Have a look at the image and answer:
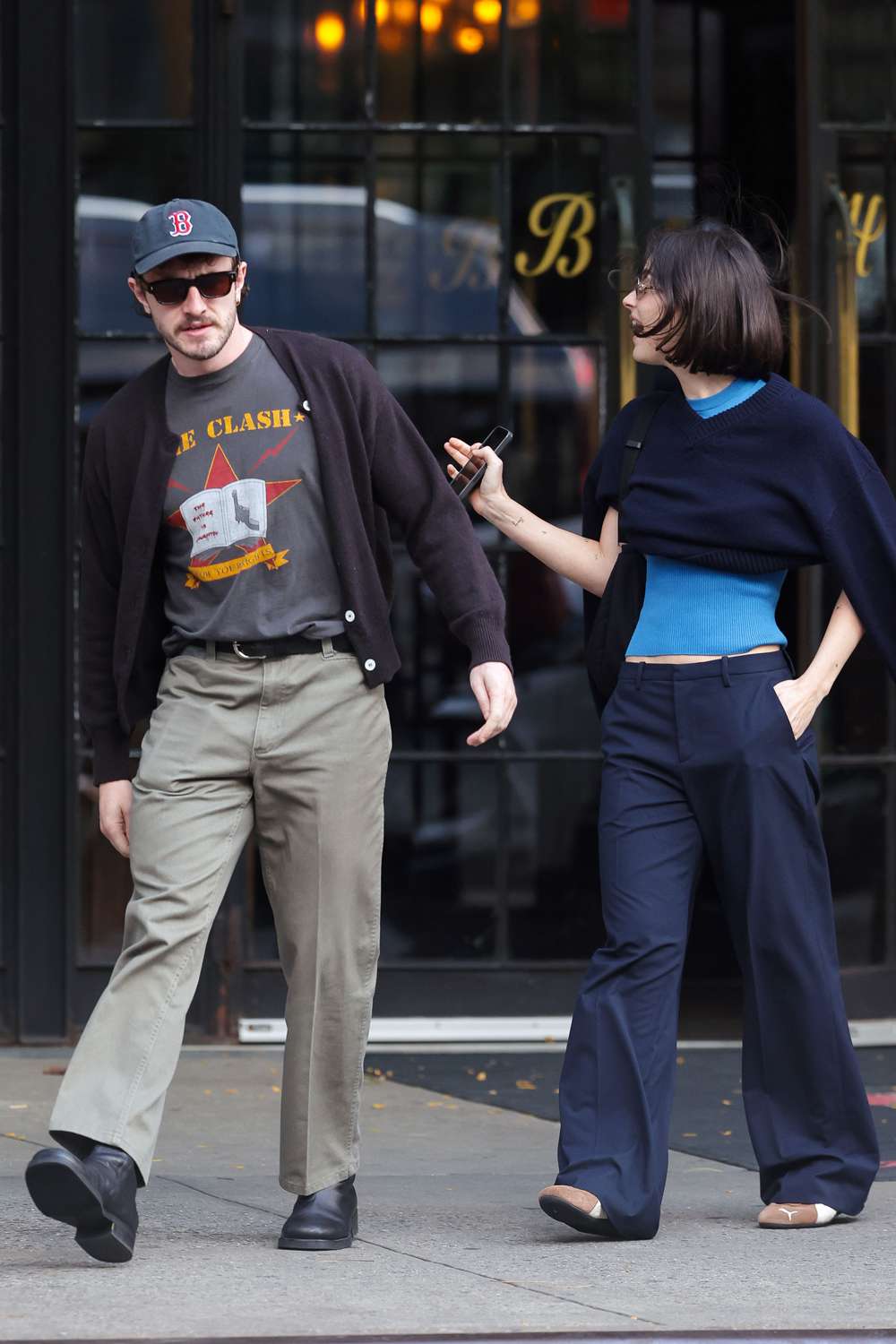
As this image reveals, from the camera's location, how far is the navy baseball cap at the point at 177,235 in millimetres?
4340

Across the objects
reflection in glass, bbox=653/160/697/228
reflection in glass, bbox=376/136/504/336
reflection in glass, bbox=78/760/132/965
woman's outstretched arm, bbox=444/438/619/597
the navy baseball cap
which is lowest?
reflection in glass, bbox=78/760/132/965

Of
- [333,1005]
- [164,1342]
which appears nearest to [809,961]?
[333,1005]

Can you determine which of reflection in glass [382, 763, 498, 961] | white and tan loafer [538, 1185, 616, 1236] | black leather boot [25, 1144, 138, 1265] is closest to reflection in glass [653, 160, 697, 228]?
reflection in glass [382, 763, 498, 961]

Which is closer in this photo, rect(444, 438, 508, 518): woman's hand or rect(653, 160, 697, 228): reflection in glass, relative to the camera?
rect(444, 438, 508, 518): woman's hand

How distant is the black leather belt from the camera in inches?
176

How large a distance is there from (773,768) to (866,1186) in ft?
2.82

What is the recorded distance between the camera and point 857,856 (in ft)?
23.1

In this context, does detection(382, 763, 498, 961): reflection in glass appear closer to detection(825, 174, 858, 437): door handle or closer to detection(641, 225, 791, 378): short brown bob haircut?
detection(825, 174, 858, 437): door handle

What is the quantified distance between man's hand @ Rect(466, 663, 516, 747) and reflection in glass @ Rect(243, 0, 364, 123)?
2.90m

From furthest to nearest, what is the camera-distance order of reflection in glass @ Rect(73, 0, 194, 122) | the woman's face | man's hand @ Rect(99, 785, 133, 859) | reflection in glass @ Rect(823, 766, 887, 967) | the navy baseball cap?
1. reflection in glass @ Rect(823, 766, 887, 967)
2. reflection in glass @ Rect(73, 0, 194, 122)
3. the woman's face
4. man's hand @ Rect(99, 785, 133, 859)
5. the navy baseball cap

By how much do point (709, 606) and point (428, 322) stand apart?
2419 millimetres

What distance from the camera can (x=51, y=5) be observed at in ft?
22.3

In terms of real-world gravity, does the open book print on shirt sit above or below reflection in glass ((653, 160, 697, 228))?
below

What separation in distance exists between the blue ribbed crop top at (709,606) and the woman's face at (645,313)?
14 centimetres
